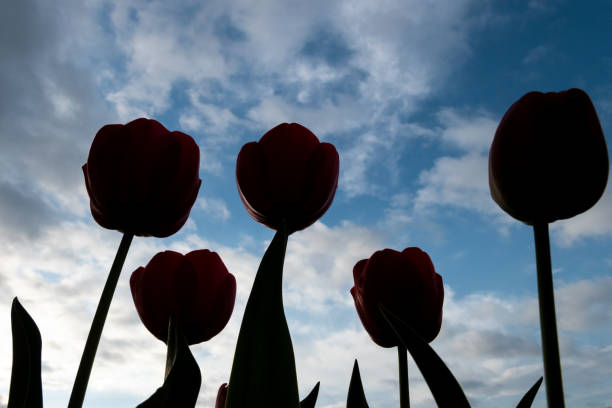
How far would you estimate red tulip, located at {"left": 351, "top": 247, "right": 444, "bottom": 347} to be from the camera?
1.32 metres

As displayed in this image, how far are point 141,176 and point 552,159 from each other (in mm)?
888

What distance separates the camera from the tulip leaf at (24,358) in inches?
40.2

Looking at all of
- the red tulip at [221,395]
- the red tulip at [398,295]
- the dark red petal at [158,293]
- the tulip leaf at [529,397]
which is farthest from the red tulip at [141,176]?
the tulip leaf at [529,397]

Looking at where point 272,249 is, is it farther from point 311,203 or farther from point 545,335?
point 545,335

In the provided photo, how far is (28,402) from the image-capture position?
100 cm

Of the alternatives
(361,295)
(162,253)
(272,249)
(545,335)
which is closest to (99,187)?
(162,253)

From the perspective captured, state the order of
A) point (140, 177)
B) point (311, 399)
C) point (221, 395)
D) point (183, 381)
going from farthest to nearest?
point (221, 395) < point (311, 399) < point (140, 177) < point (183, 381)

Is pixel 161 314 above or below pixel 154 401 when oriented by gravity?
above

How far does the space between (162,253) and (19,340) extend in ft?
1.38

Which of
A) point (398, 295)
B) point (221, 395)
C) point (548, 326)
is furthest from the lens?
point (221, 395)

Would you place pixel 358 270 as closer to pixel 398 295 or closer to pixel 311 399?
pixel 398 295

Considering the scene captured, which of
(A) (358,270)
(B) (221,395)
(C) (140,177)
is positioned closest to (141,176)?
(C) (140,177)

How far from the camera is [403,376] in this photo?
47.4 inches

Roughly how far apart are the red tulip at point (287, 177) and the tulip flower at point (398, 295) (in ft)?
0.81
